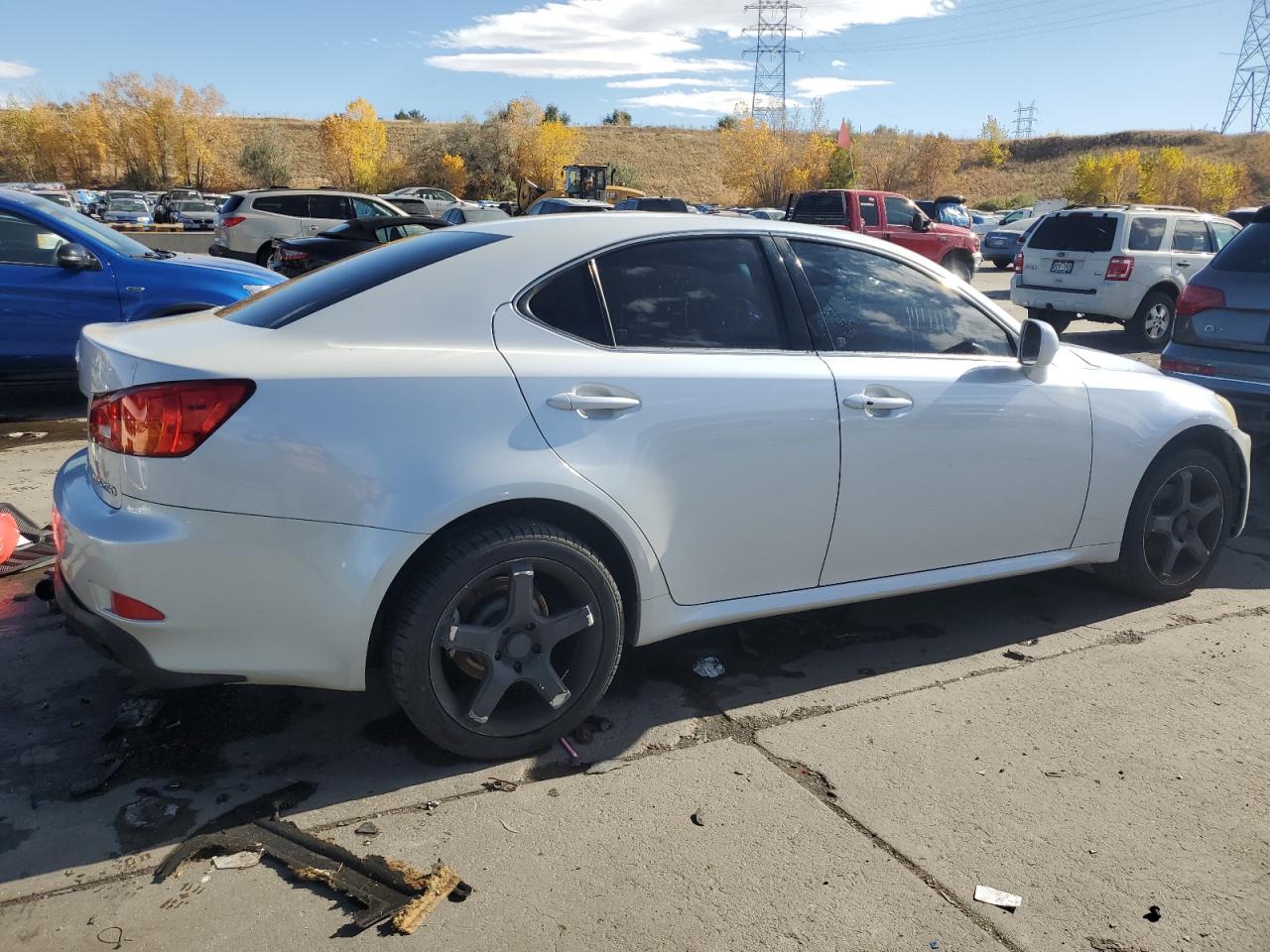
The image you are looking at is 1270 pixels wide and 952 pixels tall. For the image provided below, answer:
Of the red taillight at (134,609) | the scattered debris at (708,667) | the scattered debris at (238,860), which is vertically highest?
the red taillight at (134,609)

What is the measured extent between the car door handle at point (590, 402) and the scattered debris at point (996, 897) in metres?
1.64

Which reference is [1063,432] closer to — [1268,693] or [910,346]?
[910,346]

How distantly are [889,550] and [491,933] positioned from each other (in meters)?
1.98

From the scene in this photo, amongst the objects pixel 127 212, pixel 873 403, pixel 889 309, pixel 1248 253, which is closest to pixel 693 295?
pixel 873 403

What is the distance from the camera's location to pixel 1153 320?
13344mm

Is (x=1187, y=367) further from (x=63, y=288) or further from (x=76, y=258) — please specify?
(x=63, y=288)

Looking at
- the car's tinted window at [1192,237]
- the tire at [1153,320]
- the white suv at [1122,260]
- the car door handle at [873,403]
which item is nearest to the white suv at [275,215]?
the white suv at [1122,260]

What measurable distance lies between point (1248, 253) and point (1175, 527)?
3.15m

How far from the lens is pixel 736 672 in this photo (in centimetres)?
374

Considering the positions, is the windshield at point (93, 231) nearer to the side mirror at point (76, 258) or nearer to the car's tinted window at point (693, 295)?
the side mirror at point (76, 258)

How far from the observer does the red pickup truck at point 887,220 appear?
1914 centimetres

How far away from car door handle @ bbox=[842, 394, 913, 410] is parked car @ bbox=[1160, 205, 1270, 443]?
3881 millimetres

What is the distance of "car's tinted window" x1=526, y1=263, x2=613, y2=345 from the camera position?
308cm

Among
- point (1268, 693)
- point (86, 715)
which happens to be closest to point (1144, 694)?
point (1268, 693)
